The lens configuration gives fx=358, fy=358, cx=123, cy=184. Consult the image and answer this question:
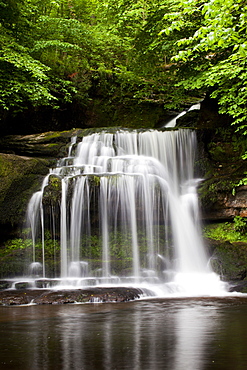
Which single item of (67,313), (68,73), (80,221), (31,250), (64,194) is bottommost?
(67,313)

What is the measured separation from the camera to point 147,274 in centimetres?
1047

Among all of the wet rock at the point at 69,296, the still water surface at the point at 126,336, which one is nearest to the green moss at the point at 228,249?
the still water surface at the point at 126,336

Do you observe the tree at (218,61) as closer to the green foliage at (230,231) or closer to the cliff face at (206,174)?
the cliff face at (206,174)

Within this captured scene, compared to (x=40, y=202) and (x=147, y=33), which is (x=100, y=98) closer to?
(x=147, y=33)

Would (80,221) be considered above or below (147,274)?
above

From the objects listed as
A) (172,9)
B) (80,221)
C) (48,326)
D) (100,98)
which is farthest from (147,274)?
(100,98)

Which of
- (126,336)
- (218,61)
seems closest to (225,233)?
(218,61)

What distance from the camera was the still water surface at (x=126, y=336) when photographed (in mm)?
3701

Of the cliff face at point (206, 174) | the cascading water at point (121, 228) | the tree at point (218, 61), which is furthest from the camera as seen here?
the cliff face at point (206, 174)

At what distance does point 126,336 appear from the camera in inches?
190

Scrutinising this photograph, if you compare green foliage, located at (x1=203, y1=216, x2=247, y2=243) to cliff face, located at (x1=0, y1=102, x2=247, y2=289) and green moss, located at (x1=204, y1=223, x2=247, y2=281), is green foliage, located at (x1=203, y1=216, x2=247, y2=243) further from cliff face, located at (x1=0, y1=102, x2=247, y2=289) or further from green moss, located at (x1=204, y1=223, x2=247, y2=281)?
cliff face, located at (x1=0, y1=102, x2=247, y2=289)

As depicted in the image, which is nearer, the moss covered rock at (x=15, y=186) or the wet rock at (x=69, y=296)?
the wet rock at (x=69, y=296)

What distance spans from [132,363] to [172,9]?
470 inches

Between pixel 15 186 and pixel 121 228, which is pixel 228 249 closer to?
pixel 121 228
